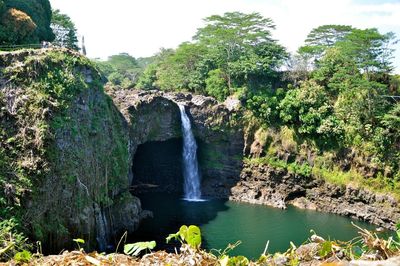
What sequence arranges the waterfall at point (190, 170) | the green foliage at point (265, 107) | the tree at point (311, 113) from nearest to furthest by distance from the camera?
the tree at point (311, 113)
the green foliage at point (265, 107)
the waterfall at point (190, 170)

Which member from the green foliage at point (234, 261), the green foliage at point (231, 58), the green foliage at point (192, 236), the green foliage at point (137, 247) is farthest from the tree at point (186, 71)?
the green foliage at point (234, 261)

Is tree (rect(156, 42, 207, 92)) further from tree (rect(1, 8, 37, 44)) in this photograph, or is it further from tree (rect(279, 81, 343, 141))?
tree (rect(1, 8, 37, 44))

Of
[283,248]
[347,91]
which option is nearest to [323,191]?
[347,91]

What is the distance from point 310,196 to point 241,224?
7.21 m

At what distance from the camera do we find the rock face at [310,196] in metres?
26.1

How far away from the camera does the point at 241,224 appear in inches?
987

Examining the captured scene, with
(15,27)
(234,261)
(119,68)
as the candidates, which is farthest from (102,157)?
(119,68)

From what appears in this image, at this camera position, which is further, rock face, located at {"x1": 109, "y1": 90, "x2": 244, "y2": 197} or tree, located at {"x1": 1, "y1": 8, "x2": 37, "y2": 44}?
rock face, located at {"x1": 109, "y1": 90, "x2": 244, "y2": 197}

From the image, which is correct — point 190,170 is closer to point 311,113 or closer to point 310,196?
point 310,196

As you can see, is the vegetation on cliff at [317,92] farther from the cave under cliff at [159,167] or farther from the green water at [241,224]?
the cave under cliff at [159,167]

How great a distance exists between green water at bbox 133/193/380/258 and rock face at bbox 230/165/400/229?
2.77 ft

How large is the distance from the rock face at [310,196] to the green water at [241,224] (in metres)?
0.84

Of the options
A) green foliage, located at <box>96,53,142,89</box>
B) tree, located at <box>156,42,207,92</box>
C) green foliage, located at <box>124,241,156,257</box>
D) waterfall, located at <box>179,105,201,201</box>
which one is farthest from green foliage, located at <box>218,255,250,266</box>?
green foliage, located at <box>96,53,142,89</box>

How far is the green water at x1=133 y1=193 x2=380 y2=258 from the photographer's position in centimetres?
2186
